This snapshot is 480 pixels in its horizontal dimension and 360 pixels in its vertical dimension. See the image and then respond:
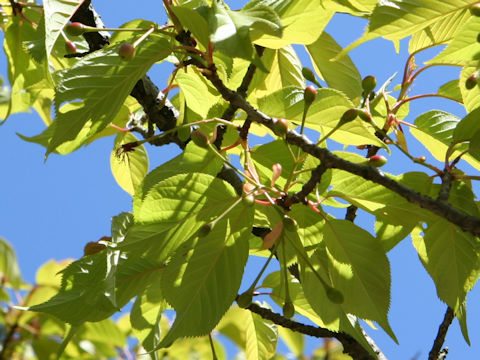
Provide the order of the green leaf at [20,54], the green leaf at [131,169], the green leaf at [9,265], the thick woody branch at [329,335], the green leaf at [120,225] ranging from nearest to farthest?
the green leaf at [120,225]
the thick woody branch at [329,335]
the green leaf at [20,54]
the green leaf at [131,169]
the green leaf at [9,265]

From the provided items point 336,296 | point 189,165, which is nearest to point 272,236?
point 336,296

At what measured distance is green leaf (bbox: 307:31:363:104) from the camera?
1.42m

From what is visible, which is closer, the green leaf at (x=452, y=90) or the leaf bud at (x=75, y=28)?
the leaf bud at (x=75, y=28)

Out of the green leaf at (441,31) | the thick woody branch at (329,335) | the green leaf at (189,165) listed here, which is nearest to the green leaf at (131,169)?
the thick woody branch at (329,335)

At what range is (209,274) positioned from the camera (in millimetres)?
1121

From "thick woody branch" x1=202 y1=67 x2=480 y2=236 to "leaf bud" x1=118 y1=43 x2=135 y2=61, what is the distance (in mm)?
187

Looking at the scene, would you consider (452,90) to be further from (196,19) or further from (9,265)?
(9,265)

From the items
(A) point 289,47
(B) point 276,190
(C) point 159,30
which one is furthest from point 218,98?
(B) point 276,190

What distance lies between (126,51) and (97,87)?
0.35 ft

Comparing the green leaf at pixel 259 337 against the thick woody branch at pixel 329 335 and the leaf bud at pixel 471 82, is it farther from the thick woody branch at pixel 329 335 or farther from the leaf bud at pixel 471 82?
the leaf bud at pixel 471 82

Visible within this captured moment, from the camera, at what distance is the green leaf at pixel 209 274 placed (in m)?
1.09

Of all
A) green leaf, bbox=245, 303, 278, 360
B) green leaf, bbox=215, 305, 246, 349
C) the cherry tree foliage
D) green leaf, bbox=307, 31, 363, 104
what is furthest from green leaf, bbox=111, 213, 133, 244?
green leaf, bbox=215, 305, 246, 349

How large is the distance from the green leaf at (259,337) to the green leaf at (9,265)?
1523 millimetres

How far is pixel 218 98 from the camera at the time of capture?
1.51 m
